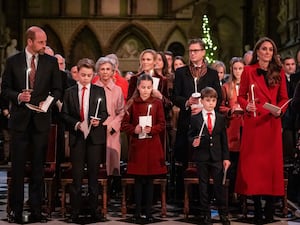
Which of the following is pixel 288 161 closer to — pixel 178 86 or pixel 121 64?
pixel 178 86

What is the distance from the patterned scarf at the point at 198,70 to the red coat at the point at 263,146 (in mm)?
626

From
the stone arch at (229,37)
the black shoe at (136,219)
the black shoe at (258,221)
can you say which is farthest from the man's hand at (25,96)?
the stone arch at (229,37)

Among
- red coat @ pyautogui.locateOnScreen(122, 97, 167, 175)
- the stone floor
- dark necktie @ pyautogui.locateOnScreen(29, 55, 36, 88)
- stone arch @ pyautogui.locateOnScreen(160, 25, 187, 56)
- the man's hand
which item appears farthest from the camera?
stone arch @ pyautogui.locateOnScreen(160, 25, 187, 56)

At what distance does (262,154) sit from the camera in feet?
19.7

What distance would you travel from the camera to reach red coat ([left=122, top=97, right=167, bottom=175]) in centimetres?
620

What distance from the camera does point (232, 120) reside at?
7008 millimetres

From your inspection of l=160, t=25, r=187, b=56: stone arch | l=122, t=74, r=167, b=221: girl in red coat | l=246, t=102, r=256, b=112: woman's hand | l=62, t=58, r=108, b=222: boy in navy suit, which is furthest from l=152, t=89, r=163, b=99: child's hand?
l=160, t=25, r=187, b=56: stone arch

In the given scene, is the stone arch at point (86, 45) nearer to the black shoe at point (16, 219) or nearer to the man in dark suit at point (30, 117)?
the man in dark suit at point (30, 117)

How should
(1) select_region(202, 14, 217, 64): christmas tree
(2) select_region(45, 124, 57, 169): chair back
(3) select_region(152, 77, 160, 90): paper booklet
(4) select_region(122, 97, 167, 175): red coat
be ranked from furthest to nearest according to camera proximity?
(1) select_region(202, 14, 217, 64): christmas tree
(3) select_region(152, 77, 160, 90): paper booklet
(2) select_region(45, 124, 57, 169): chair back
(4) select_region(122, 97, 167, 175): red coat

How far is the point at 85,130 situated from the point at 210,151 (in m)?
1.24

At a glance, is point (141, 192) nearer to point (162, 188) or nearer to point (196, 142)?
point (162, 188)

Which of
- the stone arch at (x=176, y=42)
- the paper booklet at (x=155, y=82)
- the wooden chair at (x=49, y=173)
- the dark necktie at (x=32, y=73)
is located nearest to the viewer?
the dark necktie at (x=32, y=73)

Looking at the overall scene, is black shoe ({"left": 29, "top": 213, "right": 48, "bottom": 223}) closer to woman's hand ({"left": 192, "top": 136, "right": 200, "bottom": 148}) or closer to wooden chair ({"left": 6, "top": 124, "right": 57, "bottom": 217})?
wooden chair ({"left": 6, "top": 124, "right": 57, "bottom": 217})

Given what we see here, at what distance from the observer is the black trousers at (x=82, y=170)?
19.7 ft
